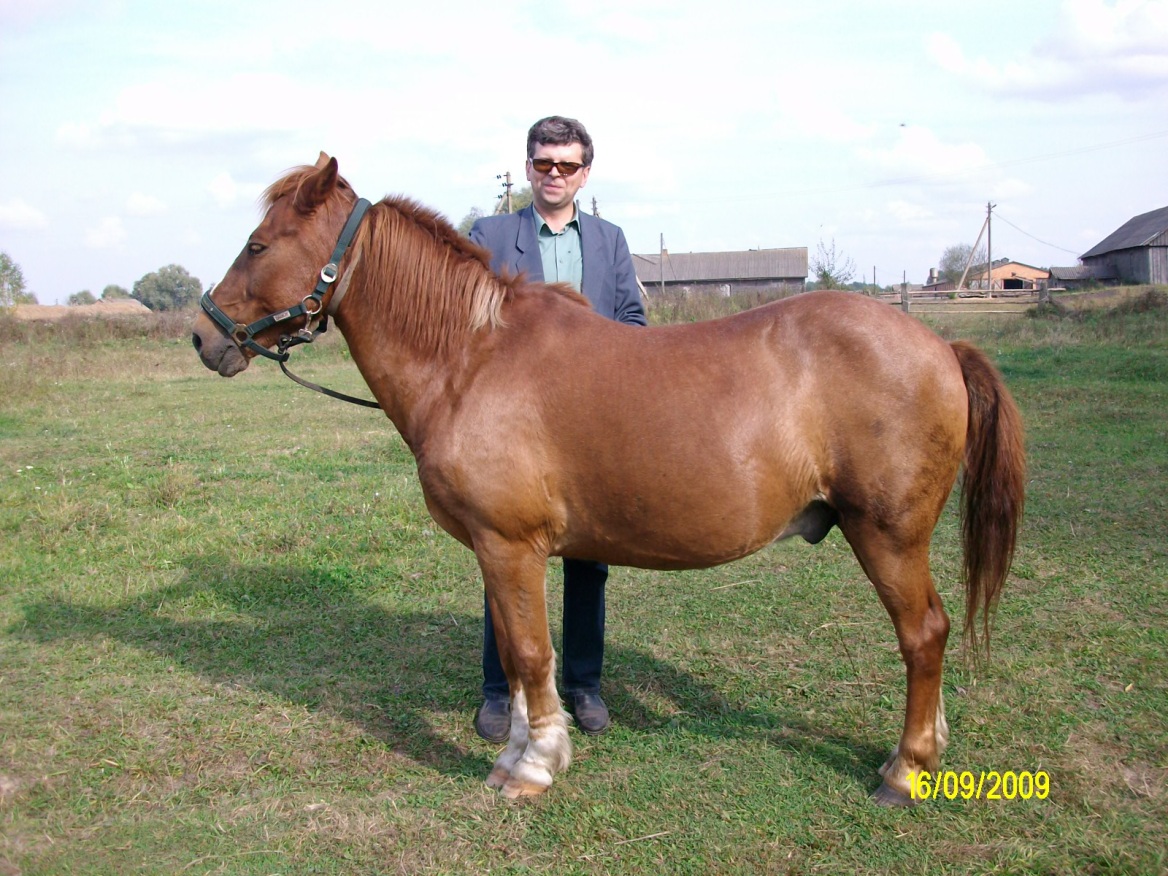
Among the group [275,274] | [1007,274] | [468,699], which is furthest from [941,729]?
[1007,274]

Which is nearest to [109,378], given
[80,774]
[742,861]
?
[80,774]

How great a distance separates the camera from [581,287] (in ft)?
13.7

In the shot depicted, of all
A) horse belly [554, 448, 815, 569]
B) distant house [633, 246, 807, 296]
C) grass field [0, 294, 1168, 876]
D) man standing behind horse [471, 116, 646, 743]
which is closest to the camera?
grass field [0, 294, 1168, 876]

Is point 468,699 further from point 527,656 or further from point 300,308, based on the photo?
point 300,308

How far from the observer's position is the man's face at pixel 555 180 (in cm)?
388

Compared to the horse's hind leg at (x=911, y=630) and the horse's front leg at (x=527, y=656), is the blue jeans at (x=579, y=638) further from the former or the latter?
the horse's hind leg at (x=911, y=630)

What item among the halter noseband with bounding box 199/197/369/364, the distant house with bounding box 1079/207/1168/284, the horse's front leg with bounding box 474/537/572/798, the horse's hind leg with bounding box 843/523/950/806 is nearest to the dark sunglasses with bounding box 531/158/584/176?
A: the halter noseband with bounding box 199/197/369/364

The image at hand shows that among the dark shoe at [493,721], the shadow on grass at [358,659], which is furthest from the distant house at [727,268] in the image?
the dark shoe at [493,721]

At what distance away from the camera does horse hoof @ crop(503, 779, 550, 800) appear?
3.46 m

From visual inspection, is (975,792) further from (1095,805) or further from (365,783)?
(365,783)

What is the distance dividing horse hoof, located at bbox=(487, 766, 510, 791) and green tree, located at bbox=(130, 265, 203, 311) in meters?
65.0

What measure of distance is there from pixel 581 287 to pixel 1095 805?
9.87ft

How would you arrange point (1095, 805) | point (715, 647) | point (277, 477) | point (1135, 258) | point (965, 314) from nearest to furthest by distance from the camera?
point (1095, 805) → point (715, 647) → point (277, 477) → point (965, 314) → point (1135, 258)

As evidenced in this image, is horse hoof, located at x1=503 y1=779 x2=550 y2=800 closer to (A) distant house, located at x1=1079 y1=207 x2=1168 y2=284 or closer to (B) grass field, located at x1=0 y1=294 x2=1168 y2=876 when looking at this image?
(B) grass field, located at x1=0 y1=294 x2=1168 y2=876
